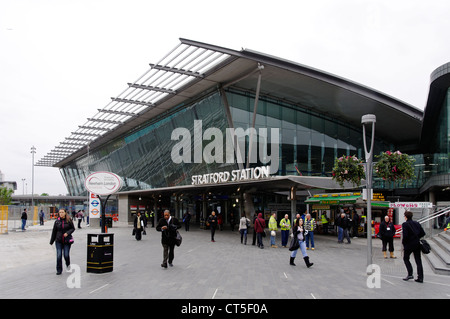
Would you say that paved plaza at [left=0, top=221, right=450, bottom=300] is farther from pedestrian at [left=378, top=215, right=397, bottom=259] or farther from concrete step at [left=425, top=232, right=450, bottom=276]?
pedestrian at [left=378, top=215, right=397, bottom=259]

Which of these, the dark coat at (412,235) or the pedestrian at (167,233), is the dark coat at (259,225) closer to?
the pedestrian at (167,233)

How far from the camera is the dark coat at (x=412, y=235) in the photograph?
959 cm

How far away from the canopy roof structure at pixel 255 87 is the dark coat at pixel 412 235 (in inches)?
577

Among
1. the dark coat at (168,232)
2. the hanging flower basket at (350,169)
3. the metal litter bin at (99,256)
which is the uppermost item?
the hanging flower basket at (350,169)

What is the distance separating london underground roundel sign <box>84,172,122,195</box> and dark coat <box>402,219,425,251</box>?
27.6 feet

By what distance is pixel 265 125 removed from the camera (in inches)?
1137

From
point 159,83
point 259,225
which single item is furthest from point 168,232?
point 159,83

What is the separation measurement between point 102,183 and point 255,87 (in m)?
17.6

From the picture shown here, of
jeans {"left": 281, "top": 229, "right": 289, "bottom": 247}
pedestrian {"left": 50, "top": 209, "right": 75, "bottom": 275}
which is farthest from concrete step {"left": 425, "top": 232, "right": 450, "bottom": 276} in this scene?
pedestrian {"left": 50, "top": 209, "right": 75, "bottom": 275}

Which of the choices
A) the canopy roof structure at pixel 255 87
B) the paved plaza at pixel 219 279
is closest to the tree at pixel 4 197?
the canopy roof structure at pixel 255 87

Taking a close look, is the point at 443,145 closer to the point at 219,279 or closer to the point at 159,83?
the point at 159,83

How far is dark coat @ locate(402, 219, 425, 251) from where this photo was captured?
Answer: 9586mm

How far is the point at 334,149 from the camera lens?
101 feet
